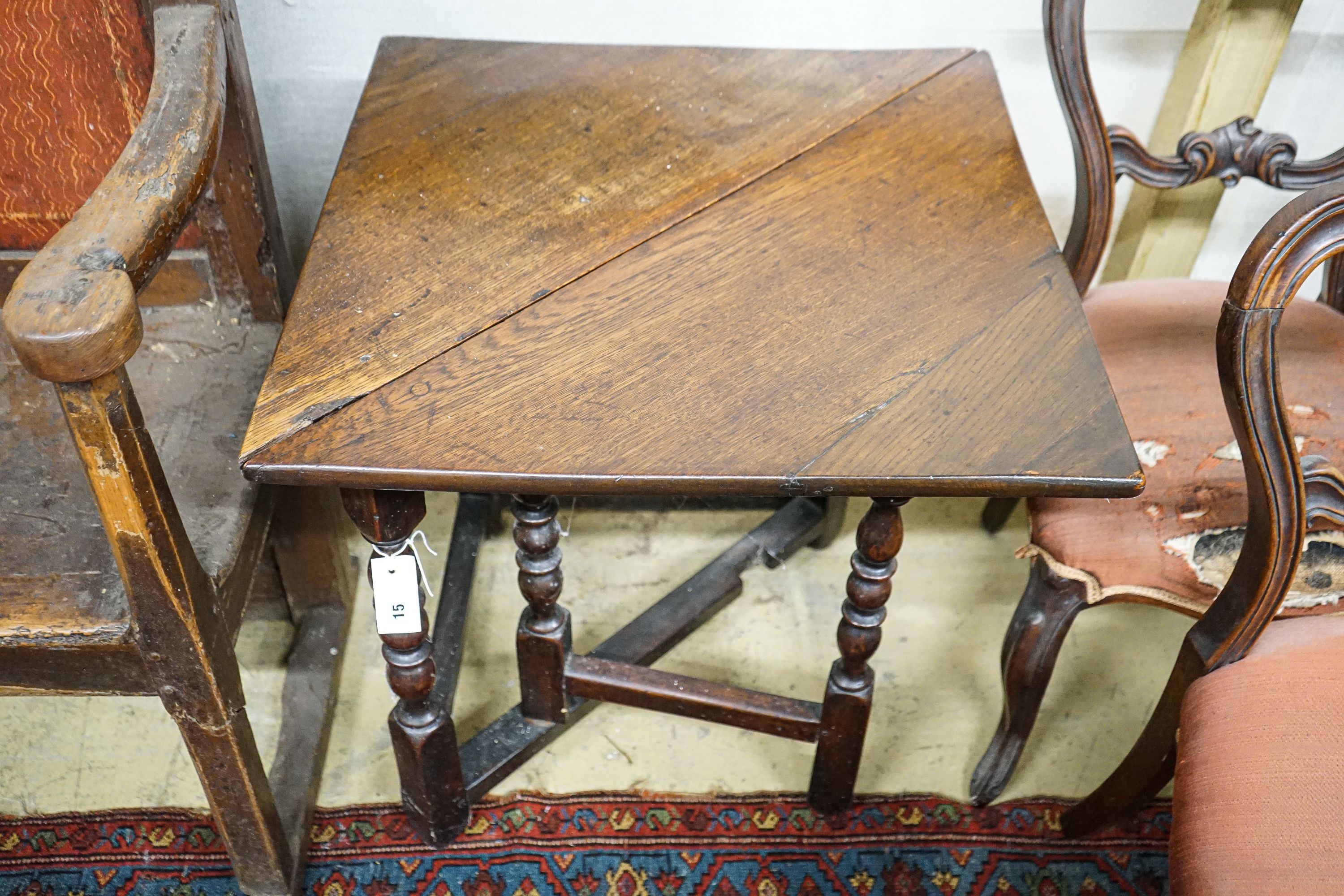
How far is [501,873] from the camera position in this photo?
1301 mm

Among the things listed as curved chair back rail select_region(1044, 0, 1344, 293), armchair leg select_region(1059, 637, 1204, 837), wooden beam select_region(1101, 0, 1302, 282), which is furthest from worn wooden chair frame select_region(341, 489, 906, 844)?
wooden beam select_region(1101, 0, 1302, 282)

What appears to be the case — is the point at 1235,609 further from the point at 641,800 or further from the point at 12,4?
the point at 12,4

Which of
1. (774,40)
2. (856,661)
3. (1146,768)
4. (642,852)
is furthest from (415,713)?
(774,40)

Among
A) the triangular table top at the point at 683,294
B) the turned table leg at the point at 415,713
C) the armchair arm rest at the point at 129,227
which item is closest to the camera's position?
the armchair arm rest at the point at 129,227

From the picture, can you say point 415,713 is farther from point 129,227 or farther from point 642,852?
point 129,227

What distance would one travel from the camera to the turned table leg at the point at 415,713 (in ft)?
3.16

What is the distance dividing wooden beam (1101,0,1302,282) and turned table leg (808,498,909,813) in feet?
2.91

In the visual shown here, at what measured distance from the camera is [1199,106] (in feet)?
5.11

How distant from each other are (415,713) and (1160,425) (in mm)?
888

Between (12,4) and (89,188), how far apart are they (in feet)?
0.65

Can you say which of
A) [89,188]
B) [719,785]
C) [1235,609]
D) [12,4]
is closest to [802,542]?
[719,785]

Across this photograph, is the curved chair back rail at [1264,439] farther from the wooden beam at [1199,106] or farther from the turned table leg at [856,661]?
the wooden beam at [1199,106]

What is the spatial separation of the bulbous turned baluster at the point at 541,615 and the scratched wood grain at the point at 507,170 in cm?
27

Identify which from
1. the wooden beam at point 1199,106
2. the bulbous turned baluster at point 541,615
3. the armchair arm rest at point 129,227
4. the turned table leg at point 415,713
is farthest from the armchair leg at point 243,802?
the wooden beam at point 1199,106
